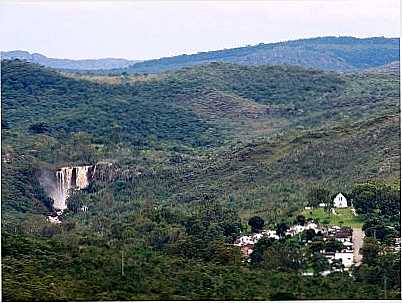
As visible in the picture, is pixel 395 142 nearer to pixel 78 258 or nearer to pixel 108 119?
pixel 78 258

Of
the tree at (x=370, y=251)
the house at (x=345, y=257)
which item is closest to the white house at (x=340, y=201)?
the tree at (x=370, y=251)

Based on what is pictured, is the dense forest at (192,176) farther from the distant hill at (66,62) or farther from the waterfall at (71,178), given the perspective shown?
the distant hill at (66,62)

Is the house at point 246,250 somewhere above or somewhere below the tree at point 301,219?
below

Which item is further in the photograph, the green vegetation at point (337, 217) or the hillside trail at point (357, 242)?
the green vegetation at point (337, 217)

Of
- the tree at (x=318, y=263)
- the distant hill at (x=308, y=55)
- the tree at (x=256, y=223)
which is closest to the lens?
the tree at (x=318, y=263)

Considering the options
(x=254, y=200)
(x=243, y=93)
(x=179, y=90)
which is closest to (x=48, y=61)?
(x=179, y=90)

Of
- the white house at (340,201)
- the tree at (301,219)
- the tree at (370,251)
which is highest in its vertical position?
the white house at (340,201)

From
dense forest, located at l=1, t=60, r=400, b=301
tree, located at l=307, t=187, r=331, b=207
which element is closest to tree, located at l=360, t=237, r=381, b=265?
dense forest, located at l=1, t=60, r=400, b=301
